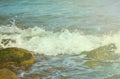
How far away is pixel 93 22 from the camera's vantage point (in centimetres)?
1555

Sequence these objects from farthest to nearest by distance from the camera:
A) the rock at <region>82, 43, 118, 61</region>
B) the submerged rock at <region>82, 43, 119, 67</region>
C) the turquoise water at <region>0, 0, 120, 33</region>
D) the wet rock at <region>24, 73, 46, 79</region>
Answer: the turquoise water at <region>0, 0, 120, 33</region>
the rock at <region>82, 43, 118, 61</region>
the submerged rock at <region>82, 43, 119, 67</region>
the wet rock at <region>24, 73, 46, 79</region>

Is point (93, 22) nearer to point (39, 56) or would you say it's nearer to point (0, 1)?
point (39, 56)

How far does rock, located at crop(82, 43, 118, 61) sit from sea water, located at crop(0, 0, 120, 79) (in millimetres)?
229

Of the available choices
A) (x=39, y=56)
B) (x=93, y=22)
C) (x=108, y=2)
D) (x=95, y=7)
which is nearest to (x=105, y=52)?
(x=39, y=56)

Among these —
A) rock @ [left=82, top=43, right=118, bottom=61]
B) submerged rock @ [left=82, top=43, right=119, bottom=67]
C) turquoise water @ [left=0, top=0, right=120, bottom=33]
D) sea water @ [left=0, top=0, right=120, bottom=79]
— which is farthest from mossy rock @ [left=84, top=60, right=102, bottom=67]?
turquoise water @ [left=0, top=0, right=120, bottom=33]

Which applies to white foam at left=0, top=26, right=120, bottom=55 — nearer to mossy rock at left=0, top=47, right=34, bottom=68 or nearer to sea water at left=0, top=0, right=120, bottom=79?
sea water at left=0, top=0, right=120, bottom=79

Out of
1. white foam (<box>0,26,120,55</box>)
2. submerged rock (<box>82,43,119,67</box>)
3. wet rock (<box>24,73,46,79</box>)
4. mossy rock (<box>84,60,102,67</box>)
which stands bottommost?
wet rock (<box>24,73,46,79</box>)

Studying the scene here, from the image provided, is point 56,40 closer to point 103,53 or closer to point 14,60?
point 103,53

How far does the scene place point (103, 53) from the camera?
A: 393 inches

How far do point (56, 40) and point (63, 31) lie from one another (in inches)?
57.4

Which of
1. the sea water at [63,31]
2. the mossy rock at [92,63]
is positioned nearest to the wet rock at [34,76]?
the sea water at [63,31]

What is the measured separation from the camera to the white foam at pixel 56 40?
11.3 meters

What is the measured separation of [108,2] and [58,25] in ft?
23.1

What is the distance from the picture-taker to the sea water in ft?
29.9
